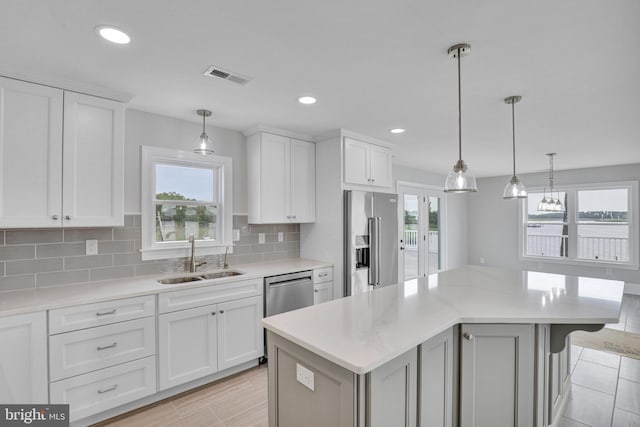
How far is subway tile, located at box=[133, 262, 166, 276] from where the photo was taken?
2871 millimetres

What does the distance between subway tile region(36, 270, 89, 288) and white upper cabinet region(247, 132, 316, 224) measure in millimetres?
1569

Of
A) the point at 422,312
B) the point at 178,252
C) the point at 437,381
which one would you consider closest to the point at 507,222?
the point at 422,312

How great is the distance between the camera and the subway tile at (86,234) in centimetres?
253

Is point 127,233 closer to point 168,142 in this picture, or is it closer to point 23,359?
point 168,142

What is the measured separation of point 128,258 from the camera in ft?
9.24

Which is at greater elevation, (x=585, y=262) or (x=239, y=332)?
(x=585, y=262)

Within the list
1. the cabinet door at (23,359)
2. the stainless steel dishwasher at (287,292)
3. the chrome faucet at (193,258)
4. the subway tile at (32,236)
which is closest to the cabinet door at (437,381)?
the stainless steel dishwasher at (287,292)

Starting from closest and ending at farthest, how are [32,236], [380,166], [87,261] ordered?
[32,236] < [87,261] < [380,166]

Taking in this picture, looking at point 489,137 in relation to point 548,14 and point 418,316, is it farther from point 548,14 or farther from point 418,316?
point 418,316

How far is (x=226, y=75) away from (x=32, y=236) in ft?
6.35

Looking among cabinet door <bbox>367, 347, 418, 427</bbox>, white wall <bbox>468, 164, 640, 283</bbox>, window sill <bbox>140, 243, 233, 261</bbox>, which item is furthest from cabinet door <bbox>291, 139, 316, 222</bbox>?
white wall <bbox>468, 164, 640, 283</bbox>

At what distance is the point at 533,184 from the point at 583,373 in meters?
4.84

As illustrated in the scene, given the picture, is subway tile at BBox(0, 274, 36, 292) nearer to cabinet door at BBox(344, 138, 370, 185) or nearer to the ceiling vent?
the ceiling vent

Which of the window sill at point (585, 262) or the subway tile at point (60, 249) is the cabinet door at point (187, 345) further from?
the window sill at point (585, 262)
